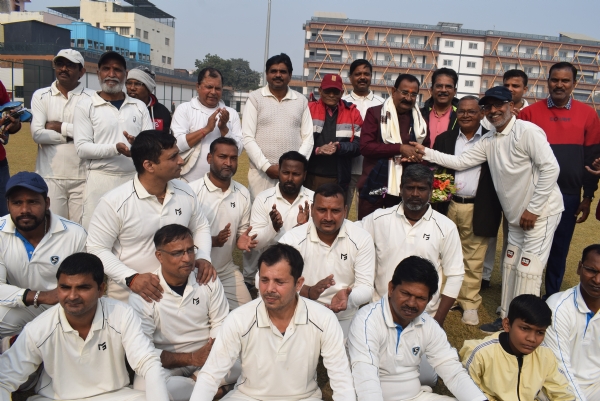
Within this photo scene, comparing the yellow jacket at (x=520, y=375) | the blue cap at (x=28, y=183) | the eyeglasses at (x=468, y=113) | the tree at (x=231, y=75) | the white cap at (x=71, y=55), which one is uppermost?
the tree at (x=231, y=75)

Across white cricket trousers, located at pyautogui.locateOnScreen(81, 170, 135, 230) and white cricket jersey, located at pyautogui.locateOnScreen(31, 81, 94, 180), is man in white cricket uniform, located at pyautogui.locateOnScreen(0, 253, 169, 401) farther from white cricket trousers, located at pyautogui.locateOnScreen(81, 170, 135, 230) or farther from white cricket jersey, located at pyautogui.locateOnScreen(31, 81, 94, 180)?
white cricket jersey, located at pyautogui.locateOnScreen(31, 81, 94, 180)

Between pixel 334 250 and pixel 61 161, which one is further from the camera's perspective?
pixel 61 161

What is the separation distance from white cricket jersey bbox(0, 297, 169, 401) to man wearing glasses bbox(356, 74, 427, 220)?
3331 millimetres

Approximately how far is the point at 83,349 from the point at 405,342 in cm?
225

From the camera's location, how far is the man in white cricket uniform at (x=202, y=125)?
6.19 meters

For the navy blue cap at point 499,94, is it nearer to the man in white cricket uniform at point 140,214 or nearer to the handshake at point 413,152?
the handshake at point 413,152

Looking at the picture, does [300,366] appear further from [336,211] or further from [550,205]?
[550,205]

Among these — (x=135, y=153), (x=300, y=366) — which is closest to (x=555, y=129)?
(x=300, y=366)

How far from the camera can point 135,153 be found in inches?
178

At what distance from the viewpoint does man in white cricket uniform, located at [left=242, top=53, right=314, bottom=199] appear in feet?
21.0

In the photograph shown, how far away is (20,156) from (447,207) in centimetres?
1519

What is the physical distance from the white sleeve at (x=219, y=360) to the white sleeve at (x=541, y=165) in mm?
3385

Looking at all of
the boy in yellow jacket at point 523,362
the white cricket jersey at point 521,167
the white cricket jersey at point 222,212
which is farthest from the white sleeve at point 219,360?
the white cricket jersey at point 521,167

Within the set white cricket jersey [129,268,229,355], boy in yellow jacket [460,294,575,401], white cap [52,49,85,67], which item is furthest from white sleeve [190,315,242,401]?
white cap [52,49,85,67]
